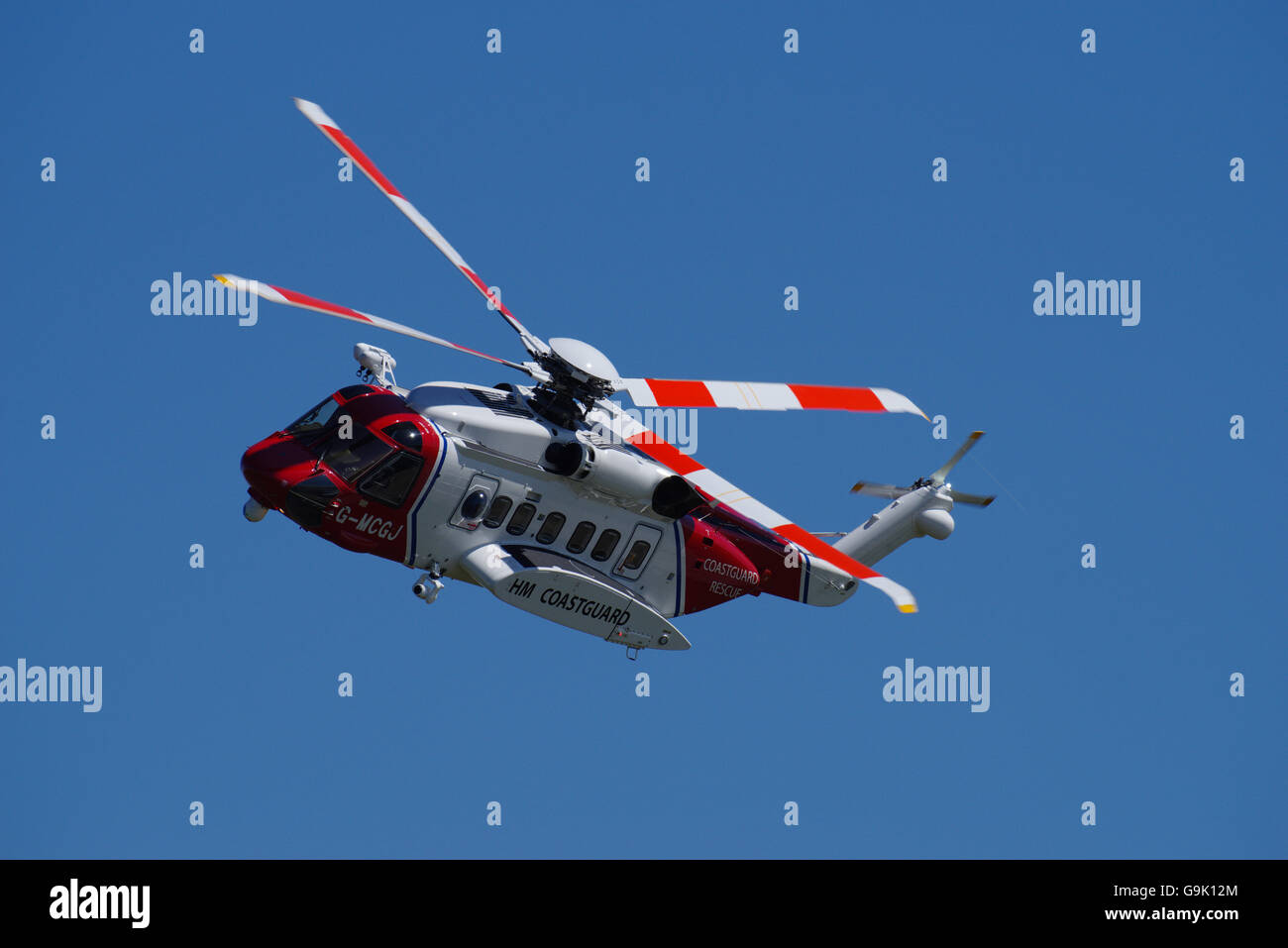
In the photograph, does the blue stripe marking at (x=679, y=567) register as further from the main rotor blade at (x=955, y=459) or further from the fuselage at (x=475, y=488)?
the main rotor blade at (x=955, y=459)

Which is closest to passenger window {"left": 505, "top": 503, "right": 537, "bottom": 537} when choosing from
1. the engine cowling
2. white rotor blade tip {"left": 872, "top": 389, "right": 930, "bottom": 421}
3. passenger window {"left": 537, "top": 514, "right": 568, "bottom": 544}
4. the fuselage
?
the fuselage

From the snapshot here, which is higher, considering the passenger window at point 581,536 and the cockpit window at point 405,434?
the cockpit window at point 405,434

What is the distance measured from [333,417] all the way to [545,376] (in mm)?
3179

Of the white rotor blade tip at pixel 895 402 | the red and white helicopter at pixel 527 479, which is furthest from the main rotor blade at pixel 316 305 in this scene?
the white rotor blade tip at pixel 895 402

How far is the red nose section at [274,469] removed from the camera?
23328 millimetres

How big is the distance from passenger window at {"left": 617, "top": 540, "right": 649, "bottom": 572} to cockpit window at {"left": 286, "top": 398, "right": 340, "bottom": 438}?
193 inches

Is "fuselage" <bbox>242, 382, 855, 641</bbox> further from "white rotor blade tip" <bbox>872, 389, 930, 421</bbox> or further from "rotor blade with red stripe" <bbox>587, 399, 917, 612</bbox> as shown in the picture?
→ "white rotor blade tip" <bbox>872, 389, 930, 421</bbox>

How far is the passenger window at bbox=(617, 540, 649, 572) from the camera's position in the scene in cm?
2534

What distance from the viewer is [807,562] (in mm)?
27125

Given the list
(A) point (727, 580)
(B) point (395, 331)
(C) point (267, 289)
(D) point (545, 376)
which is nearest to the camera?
(C) point (267, 289)

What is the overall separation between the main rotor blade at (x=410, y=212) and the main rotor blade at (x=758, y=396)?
→ 1.78m

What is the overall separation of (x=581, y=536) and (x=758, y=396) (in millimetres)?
3389

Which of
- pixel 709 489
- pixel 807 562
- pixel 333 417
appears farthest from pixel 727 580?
pixel 333 417

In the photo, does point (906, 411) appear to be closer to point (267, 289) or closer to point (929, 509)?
point (929, 509)
